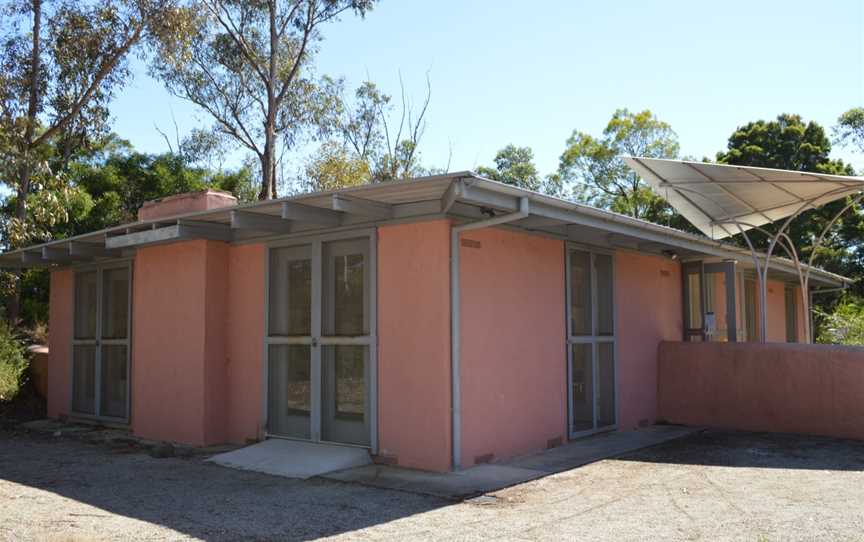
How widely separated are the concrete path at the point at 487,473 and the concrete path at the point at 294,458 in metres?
0.15

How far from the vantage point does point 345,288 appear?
775 cm

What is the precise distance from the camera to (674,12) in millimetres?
11516

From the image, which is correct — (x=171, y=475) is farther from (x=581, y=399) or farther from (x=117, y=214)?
(x=117, y=214)

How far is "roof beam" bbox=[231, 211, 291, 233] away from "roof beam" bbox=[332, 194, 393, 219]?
1.26 m

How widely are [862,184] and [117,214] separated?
18773 mm

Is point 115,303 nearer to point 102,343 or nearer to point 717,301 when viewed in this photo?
point 102,343

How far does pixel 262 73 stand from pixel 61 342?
48.6ft

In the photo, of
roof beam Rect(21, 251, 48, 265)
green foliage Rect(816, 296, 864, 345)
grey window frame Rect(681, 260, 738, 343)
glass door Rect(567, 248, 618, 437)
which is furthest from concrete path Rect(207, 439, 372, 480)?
green foliage Rect(816, 296, 864, 345)

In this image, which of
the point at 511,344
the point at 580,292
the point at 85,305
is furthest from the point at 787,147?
the point at 85,305

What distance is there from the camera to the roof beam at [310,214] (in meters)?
7.04

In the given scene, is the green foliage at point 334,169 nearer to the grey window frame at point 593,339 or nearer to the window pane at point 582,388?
the grey window frame at point 593,339

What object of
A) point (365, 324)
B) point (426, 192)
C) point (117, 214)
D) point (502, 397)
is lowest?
point (502, 397)

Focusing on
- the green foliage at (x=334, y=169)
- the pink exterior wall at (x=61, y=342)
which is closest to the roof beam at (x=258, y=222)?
the pink exterior wall at (x=61, y=342)

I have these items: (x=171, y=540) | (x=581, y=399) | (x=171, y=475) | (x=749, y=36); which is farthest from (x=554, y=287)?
(x=749, y=36)
